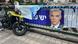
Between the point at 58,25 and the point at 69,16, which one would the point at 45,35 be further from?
the point at 69,16

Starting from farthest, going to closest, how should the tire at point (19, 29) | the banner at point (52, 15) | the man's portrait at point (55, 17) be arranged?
the tire at point (19, 29) → the man's portrait at point (55, 17) → the banner at point (52, 15)

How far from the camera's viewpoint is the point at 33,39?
5793mm

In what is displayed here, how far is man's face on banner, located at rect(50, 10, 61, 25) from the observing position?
5610mm

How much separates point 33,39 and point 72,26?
151 centimetres

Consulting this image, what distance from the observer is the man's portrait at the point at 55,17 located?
560 cm

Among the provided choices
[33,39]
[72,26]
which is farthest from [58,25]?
[33,39]

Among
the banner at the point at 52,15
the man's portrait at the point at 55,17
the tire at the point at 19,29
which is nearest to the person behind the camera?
the banner at the point at 52,15

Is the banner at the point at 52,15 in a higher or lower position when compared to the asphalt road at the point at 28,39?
higher

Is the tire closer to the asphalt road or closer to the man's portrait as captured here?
the asphalt road

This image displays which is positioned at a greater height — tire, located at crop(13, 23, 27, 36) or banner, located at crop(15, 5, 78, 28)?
banner, located at crop(15, 5, 78, 28)

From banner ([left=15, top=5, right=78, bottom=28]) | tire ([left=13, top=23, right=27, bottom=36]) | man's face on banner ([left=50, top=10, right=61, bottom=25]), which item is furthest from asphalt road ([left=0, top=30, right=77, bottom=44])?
man's face on banner ([left=50, top=10, right=61, bottom=25])

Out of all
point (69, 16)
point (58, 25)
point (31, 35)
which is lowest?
point (31, 35)

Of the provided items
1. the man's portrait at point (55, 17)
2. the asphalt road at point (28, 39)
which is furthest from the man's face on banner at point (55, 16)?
the asphalt road at point (28, 39)

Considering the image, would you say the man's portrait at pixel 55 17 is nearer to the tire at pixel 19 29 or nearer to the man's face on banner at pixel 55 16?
the man's face on banner at pixel 55 16
